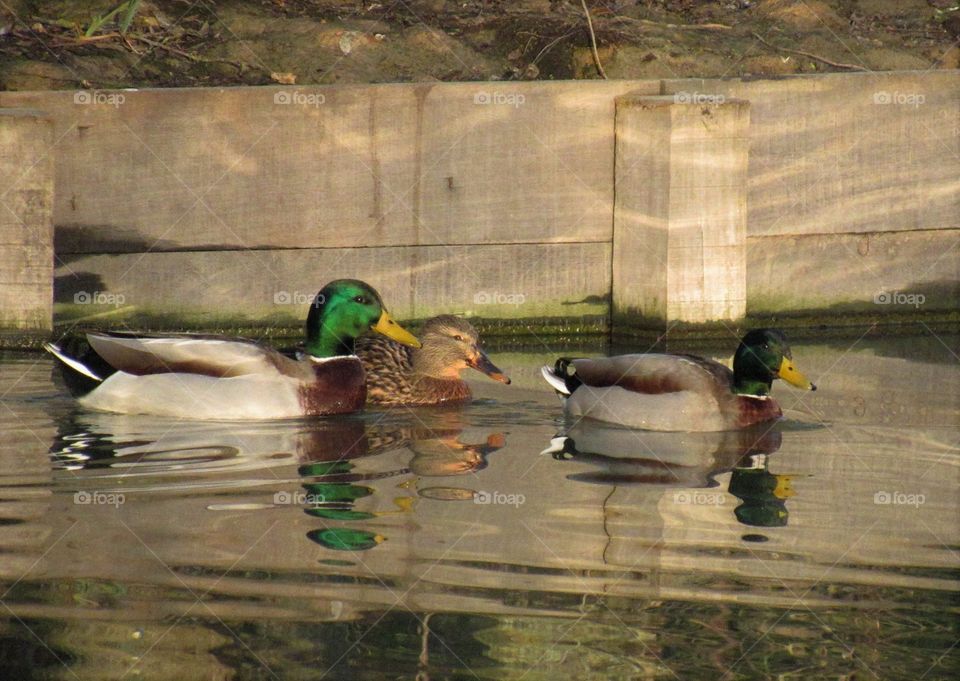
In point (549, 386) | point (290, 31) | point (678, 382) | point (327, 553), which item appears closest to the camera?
point (327, 553)

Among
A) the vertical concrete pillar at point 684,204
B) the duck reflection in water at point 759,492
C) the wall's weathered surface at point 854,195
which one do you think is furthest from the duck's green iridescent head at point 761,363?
the wall's weathered surface at point 854,195

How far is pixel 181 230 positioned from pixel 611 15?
15.4ft

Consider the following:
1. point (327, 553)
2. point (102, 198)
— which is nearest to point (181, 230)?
point (102, 198)

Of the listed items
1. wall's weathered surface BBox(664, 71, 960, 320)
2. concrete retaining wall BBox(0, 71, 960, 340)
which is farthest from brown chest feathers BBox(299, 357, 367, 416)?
wall's weathered surface BBox(664, 71, 960, 320)

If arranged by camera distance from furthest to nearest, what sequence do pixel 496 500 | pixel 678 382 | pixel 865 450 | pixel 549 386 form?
pixel 549 386 → pixel 678 382 → pixel 865 450 → pixel 496 500

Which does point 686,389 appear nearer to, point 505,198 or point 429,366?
point 429,366

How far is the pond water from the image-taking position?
558 centimetres

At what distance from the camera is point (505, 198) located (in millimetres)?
12672

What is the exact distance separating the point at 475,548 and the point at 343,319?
13.2 ft

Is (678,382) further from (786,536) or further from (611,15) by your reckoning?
(611,15)

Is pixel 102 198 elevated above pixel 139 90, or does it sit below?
below

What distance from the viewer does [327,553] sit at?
6656mm

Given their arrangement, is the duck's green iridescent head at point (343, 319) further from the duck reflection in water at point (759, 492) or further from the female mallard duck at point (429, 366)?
the duck reflection in water at point (759, 492)

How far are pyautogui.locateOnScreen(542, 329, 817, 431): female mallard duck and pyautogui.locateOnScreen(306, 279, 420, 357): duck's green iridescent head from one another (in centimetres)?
140
